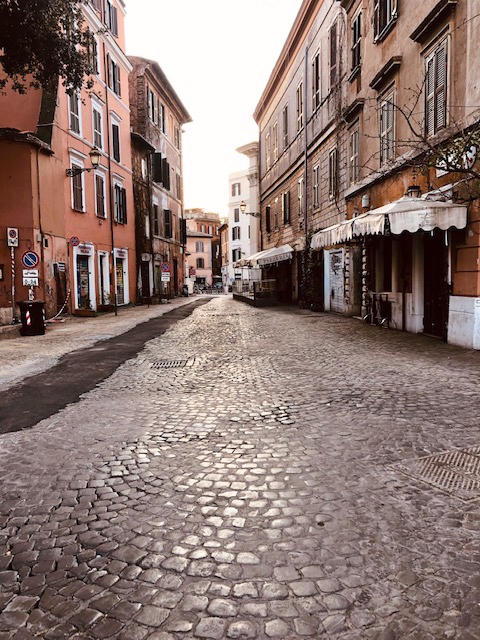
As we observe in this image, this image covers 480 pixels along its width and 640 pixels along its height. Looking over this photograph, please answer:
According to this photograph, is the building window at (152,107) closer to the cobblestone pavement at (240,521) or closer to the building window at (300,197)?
the building window at (300,197)

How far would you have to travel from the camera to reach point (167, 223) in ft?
118

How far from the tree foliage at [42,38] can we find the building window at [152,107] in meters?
19.6

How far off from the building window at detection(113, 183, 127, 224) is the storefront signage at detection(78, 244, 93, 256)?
3.81 metres

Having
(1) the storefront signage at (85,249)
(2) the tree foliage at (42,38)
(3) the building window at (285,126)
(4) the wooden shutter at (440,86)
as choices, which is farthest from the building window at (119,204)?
(4) the wooden shutter at (440,86)

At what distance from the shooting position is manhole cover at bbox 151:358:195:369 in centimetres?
785

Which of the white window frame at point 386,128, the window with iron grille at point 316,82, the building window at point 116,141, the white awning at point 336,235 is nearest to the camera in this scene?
the white awning at point 336,235

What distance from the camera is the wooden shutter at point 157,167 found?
32.2m

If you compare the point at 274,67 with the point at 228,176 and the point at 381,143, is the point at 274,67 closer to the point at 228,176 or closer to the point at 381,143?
the point at 381,143

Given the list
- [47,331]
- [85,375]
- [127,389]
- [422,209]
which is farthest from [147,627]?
[47,331]

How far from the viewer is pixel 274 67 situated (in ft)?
89.1

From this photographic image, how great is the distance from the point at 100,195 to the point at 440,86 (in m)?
16.6

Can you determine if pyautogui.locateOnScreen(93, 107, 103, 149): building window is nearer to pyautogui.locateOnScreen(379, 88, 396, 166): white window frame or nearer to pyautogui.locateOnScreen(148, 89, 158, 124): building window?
pyautogui.locateOnScreen(148, 89, 158, 124): building window

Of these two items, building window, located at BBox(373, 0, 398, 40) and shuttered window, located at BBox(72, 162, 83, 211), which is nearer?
building window, located at BBox(373, 0, 398, 40)

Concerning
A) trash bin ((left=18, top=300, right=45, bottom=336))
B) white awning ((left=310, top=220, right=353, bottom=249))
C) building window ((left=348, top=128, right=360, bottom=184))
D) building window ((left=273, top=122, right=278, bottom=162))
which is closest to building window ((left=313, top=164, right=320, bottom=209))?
building window ((left=348, top=128, right=360, bottom=184))
